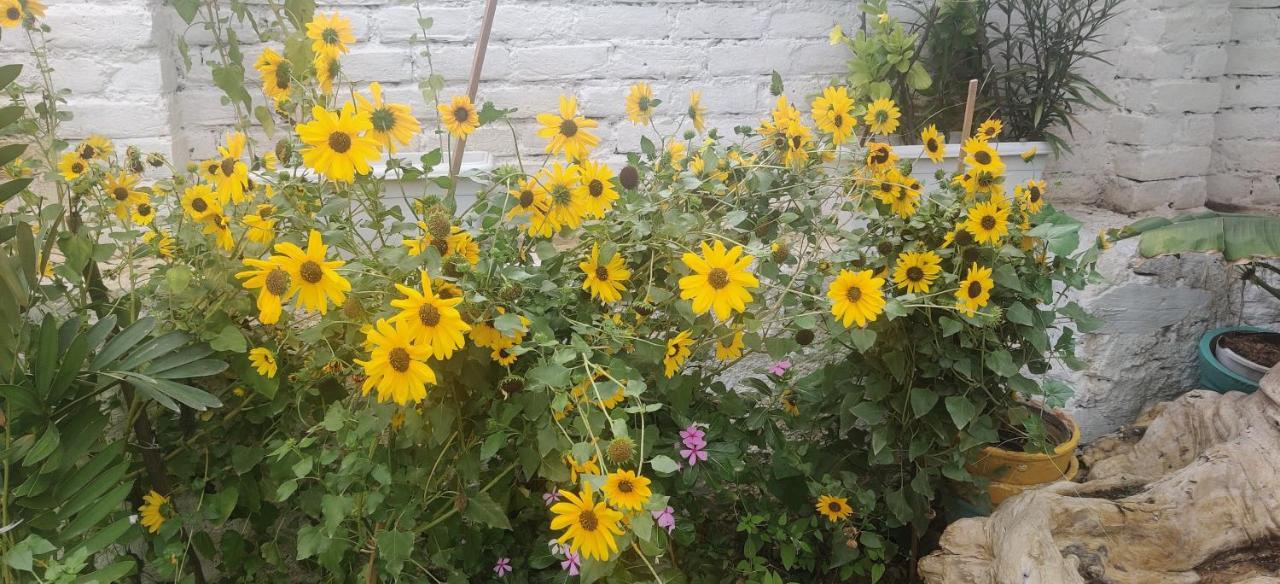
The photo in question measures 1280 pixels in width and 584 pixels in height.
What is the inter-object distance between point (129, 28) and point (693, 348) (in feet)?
3.97

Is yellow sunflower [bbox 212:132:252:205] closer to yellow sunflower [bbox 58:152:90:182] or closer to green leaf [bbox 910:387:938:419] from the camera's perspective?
yellow sunflower [bbox 58:152:90:182]

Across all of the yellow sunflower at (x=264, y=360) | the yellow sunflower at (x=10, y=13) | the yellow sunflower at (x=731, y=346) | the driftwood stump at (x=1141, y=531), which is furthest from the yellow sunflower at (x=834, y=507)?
the yellow sunflower at (x=10, y=13)

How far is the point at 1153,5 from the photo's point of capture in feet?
6.33

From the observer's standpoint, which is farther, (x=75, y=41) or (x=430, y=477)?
(x=75, y=41)

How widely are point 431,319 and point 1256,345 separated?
5.13ft

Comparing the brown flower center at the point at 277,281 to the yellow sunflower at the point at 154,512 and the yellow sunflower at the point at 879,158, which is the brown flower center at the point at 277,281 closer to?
the yellow sunflower at the point at 154,512

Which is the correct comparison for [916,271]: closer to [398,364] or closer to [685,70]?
[398,364]

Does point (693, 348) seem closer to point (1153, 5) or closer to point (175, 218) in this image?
point (175, 218)

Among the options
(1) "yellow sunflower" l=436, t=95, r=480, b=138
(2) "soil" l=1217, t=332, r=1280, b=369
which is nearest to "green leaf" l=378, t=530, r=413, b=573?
(1) "yellow sunflower" l=436, t=95, r=480, b=138

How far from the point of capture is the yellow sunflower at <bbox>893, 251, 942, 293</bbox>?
3.40 ft

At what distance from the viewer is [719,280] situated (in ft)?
2.68

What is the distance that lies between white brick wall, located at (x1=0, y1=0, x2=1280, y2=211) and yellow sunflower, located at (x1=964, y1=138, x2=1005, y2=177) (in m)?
0.89

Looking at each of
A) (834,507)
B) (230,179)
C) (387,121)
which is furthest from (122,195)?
(834,507)

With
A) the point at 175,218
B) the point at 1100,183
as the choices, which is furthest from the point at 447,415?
the point at 1100,183
